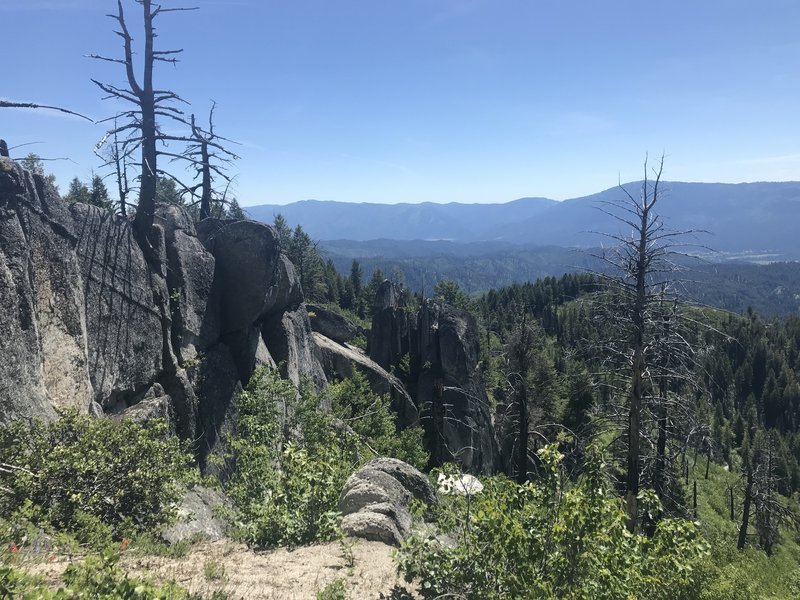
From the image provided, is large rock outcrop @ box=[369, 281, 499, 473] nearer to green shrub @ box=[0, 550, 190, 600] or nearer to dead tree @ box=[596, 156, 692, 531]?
dead tree @ box=[596, 156, 692, 531]

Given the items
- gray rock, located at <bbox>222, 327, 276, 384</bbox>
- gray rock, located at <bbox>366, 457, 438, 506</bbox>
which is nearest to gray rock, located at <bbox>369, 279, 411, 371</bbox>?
gray rock, located at <bbox>222, 327, 276, 384</bbox>

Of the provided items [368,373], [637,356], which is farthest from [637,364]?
[368,373]

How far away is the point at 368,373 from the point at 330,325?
25.0ft

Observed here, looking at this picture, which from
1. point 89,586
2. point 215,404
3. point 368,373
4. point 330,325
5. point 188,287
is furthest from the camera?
point 330,325

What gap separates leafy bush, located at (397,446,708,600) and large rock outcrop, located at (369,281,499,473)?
25795 millimetres

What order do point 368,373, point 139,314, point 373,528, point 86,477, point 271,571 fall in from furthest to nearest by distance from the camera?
point 368,373
point 139,314
point 373,528
point 86,477
point 271,571

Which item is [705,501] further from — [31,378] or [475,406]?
[31,378]

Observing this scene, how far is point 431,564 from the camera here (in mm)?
6867

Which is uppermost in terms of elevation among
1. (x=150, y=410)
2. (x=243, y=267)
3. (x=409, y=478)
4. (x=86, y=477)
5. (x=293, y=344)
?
(x=243, y=267)

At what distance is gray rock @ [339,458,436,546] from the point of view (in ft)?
34.3

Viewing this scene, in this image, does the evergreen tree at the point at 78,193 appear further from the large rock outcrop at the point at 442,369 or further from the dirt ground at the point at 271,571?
the dirt ground at the point at 271,571

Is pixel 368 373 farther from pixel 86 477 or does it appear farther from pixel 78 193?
pixel 78 193

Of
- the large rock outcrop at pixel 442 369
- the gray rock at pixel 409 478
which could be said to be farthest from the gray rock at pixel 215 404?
the large rock outcrop at pixel 442 369

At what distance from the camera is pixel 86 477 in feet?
31.1
